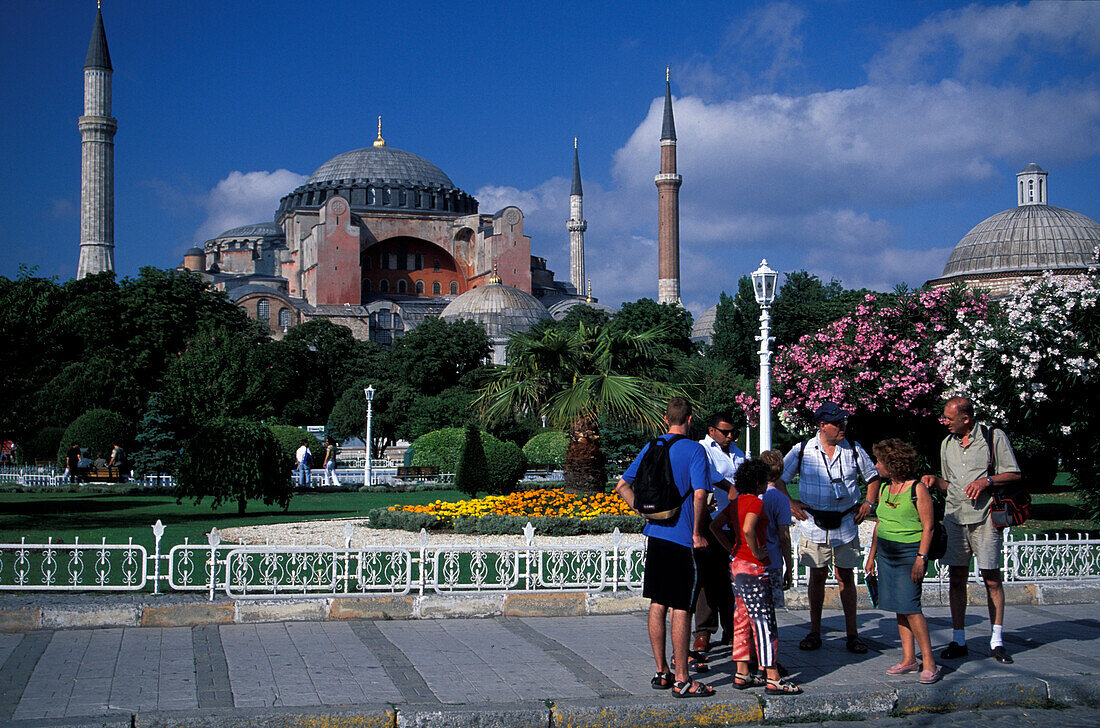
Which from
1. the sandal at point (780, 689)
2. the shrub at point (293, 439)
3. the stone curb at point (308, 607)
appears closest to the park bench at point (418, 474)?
the shrub at point (293, 439)

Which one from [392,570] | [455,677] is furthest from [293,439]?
[455,677]

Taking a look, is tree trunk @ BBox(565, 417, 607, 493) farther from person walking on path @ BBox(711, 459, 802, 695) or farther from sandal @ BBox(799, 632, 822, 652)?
person walking on path @ BBox(711, 459, 802, 695)

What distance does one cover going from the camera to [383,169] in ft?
257

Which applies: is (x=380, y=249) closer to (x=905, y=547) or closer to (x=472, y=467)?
(x=472, y=467)

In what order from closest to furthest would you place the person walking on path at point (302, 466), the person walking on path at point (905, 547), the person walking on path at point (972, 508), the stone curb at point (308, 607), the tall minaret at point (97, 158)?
1. the person walking on path at point (905, 547)
2. the person walking on path at point (972, 508)
3. the stone curb at point (308, 607)
4. the person walking on path at point (302, 466)
5. the tall minaret at point (97, 158)

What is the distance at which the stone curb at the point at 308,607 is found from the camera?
247 inches

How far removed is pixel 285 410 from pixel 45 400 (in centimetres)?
1537

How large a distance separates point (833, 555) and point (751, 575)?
1.03m

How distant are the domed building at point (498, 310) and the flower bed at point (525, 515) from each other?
157 feet

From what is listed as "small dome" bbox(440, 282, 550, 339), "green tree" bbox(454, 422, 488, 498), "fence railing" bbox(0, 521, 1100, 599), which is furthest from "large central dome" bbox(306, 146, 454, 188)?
"fence railing" bbox(0, 521, 1100, 599)

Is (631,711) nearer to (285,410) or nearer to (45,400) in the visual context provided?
(45,400)

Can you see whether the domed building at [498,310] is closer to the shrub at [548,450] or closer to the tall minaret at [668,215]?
the tall minaret at [668,215]

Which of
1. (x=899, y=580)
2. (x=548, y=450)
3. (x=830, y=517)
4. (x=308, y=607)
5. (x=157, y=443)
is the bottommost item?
(x=308, y=607)

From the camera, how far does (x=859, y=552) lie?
5.95 meters
